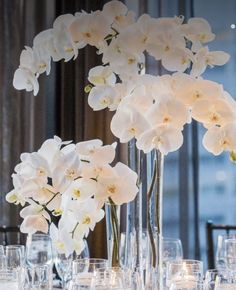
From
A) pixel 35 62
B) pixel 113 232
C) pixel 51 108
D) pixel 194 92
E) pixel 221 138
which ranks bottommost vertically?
pixel 113 232

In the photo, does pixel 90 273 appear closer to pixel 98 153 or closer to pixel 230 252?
pixel 98 153

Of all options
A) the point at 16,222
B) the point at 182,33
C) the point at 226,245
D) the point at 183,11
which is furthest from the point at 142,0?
the point at 182,33

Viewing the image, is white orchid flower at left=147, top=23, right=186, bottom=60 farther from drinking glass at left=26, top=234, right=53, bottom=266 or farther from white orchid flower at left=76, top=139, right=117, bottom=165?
drinking glass at left=26, top=234, right=53, bottom=266

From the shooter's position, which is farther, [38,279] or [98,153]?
[38,279]

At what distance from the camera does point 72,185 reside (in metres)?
1.21

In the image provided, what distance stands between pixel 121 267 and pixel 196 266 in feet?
0.65

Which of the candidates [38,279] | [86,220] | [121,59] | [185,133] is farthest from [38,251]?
[185,133]

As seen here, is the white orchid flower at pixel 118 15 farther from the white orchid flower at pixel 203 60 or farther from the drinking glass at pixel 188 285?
the drinking glass at pixel 188 285

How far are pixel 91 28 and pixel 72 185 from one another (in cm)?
38

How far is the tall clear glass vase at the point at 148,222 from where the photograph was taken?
4.14 feet

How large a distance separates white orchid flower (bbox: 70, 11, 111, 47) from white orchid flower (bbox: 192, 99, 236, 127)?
11.2 inches

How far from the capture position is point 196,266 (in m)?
1.39

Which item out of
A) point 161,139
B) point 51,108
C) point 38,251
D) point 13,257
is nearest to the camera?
point 161,139

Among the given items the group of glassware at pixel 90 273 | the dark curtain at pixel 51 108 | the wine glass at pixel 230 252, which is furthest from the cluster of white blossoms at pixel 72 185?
the dark curtain at pixel 51 108
